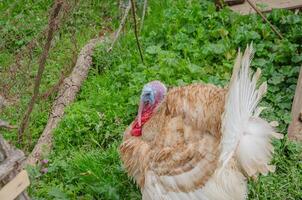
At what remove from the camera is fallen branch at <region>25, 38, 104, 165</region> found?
485 cm

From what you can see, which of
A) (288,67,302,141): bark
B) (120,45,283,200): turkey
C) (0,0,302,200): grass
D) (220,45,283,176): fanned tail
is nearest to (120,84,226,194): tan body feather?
(120,45,283,200): turkey

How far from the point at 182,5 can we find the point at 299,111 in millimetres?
2395

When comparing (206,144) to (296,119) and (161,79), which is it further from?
(161,79)

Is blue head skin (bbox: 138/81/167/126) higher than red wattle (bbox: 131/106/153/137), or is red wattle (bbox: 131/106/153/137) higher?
blue head skin (bbox: 138/81/167/126)

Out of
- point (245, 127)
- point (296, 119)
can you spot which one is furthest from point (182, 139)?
point (296, 119)

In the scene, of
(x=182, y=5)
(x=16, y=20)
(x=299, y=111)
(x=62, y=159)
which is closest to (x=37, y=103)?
(x=62, y=159)

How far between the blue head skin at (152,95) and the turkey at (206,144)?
0.13 meters

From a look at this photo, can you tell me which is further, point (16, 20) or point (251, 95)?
point (16, 20)

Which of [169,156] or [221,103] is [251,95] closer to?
[221,103]

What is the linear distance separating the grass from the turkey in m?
0.47

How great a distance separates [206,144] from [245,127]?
0.96 ft

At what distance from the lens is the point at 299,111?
4.72m

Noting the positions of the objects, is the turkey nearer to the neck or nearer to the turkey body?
the turkey body

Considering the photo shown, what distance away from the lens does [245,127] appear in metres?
3.62
